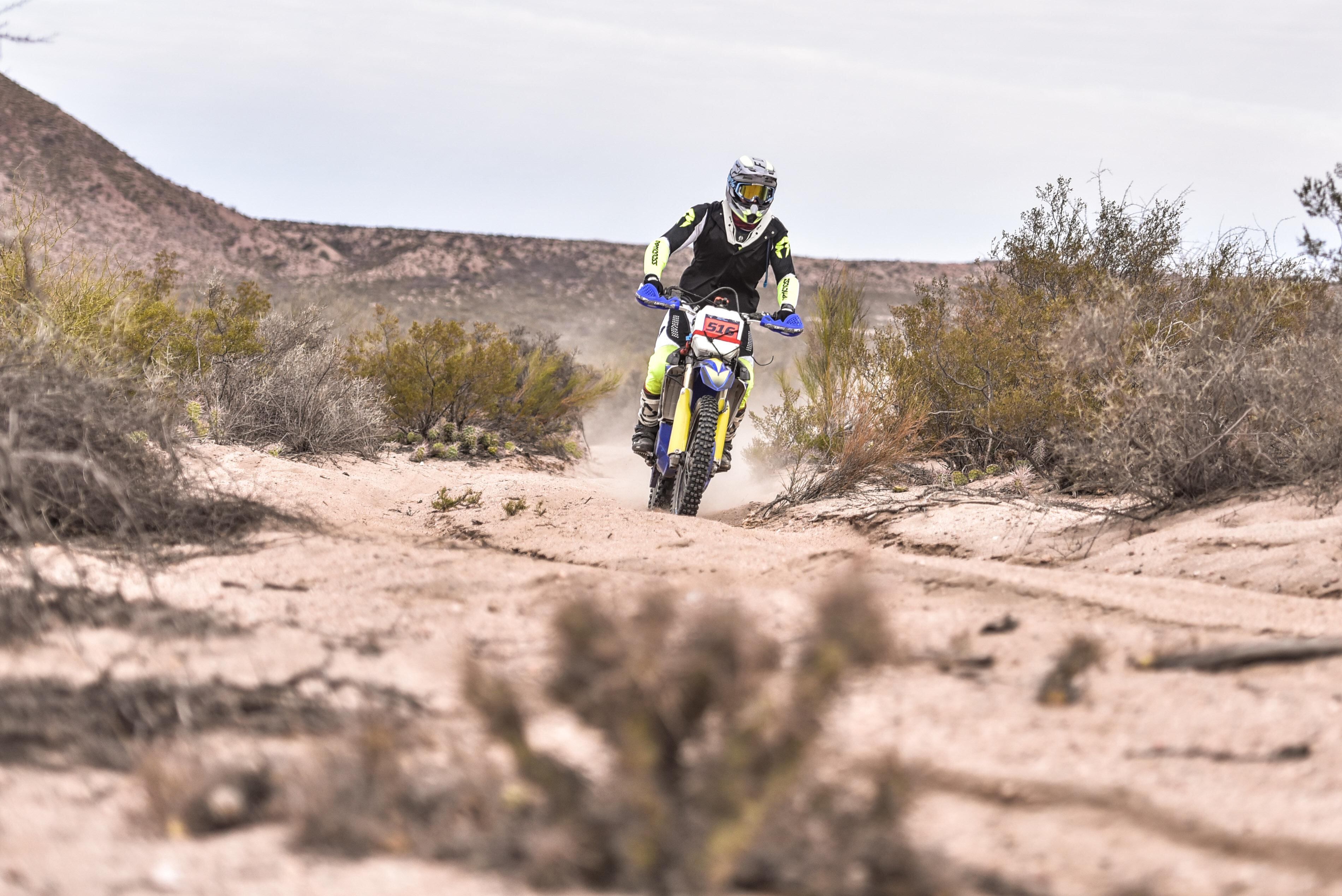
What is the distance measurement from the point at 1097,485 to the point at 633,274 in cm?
5185

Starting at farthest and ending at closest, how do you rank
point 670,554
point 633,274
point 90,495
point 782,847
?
1. point 633,274
2. point 670,554
3. point 90,495
4. point 782,847

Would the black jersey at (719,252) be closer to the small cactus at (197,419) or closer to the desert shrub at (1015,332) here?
the desert shrub at (1015,332)

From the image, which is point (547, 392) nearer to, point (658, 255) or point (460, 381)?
point (460, 381)

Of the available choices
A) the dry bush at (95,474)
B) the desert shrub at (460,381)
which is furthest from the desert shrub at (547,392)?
the dry bush at (95,474)

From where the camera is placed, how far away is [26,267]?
761 centimetres

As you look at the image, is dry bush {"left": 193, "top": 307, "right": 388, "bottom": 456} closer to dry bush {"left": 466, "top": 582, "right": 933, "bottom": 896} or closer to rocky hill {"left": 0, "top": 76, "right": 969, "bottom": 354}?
dry bush {"left": 466, "top": 582, "right": 933, "bottom": 896}

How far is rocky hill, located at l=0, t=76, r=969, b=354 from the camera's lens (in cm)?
4584

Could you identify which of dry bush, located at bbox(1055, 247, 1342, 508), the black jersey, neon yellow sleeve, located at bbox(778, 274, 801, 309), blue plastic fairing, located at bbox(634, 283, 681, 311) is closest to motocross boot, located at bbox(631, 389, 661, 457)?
blue plastic fairing, located at bbox(634, 283, 681, 311)

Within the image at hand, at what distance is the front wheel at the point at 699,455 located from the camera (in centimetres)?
698

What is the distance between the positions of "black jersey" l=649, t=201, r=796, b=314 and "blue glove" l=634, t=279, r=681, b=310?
35cm

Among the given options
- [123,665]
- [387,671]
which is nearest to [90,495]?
[123,665]

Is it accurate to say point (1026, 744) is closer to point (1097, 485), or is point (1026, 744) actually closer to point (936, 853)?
point (936, 853)

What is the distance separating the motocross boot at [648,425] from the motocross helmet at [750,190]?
1.44 m

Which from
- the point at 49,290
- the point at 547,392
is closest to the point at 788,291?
the point at 49,290
